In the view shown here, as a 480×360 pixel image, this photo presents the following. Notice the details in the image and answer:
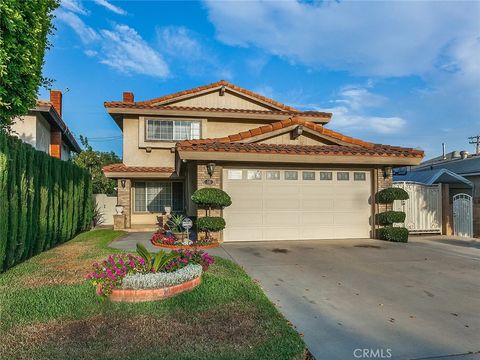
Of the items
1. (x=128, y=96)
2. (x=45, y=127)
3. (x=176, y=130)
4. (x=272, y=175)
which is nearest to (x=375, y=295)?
(x=272, y=175)

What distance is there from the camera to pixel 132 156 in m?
15.5

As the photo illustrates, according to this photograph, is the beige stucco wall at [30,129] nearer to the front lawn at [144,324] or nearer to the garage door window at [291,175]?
the front lawn at [144,324]

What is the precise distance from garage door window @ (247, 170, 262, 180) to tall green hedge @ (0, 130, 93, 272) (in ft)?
21.5

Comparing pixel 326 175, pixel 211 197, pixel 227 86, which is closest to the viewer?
pixel 211 197

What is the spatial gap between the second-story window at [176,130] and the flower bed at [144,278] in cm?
1100

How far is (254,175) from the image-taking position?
10.6 meters

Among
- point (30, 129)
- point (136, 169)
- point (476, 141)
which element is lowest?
point (136, 169)

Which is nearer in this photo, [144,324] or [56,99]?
[144,324]

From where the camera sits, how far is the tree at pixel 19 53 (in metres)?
5.75

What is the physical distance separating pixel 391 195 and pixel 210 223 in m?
6.64

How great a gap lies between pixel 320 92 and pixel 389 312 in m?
14.7

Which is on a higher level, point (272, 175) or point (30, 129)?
point (30, 129)

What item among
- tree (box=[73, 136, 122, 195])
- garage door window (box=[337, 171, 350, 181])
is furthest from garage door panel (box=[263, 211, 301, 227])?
tree (box=[73, 136, 122, 195])

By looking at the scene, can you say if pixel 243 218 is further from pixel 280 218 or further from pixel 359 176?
pixel 359 176
